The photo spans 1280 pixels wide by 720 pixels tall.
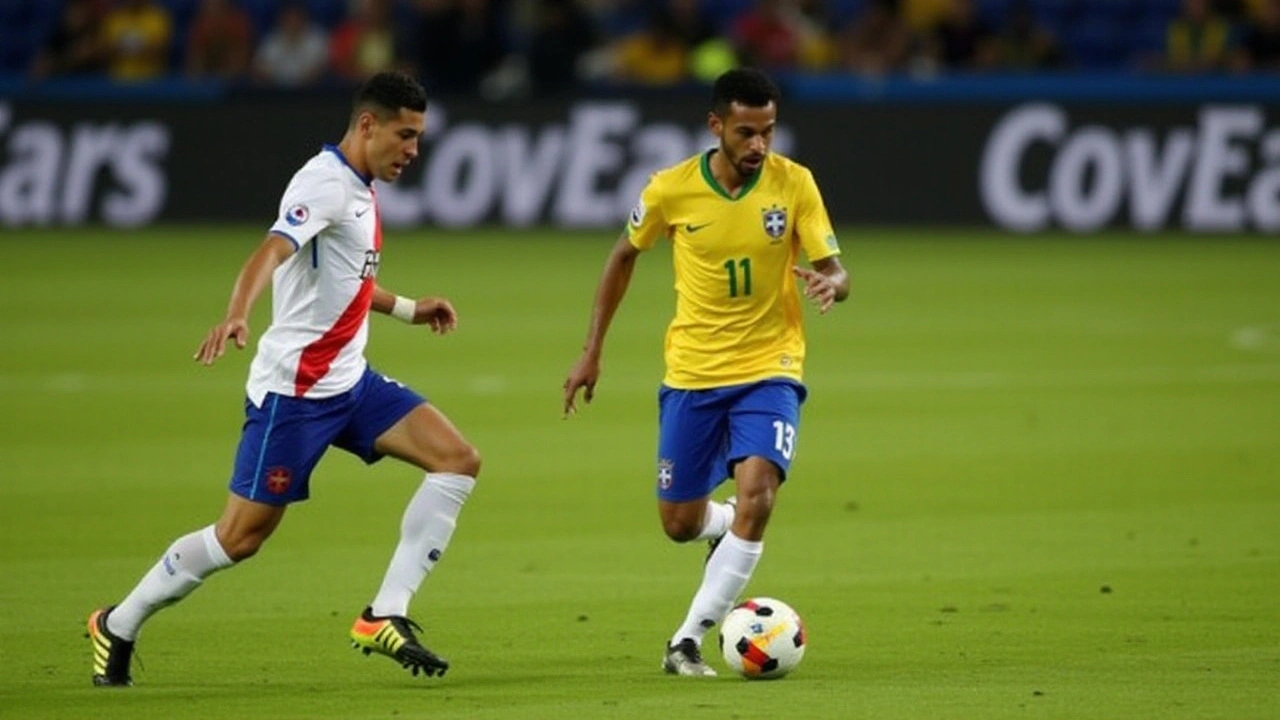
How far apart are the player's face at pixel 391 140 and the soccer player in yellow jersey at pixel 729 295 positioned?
43.1 inches

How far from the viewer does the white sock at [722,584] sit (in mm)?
9359

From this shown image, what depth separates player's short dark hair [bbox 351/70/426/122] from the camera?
30.1 ft

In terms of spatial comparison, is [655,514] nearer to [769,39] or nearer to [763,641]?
[763,641]

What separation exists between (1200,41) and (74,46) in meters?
13.3

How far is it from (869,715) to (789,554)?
3.95 metres

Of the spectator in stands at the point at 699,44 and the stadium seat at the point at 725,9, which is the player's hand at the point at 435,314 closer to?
the spectator in stands at the point at 699,44

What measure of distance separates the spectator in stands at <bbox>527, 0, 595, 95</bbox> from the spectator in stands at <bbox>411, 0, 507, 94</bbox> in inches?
24.6

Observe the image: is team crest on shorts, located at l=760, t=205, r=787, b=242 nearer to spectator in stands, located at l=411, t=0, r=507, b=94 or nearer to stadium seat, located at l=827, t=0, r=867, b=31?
spectator in stands, located at l=411, t=0, r=507, b=94

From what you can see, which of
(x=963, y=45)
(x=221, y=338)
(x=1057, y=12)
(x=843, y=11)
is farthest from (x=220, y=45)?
(x=221, y=338)

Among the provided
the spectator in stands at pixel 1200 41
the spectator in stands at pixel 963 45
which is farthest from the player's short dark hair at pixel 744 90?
the spectator in stands at pixel 963 45

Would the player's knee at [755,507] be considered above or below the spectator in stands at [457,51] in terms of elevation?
above

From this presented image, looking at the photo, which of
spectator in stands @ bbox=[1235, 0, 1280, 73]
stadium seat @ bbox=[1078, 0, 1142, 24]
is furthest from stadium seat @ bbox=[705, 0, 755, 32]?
spectator in stands @ bbox=[1235, 0, 1280, 73]

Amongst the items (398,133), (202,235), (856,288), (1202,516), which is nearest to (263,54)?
(202,235)

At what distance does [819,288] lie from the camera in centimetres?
923
